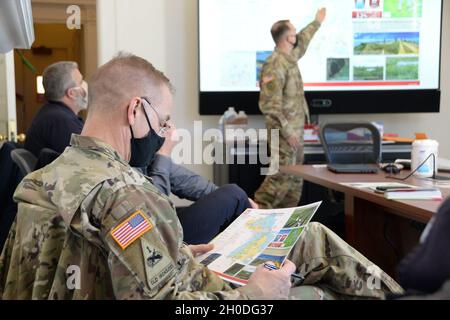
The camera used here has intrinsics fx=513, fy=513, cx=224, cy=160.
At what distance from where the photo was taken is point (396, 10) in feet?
14.8

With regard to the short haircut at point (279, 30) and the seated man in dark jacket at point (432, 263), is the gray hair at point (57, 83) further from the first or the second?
the seated man in dark jacket at point (432, 263)

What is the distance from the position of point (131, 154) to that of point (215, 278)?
36cm

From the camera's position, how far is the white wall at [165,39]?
440 centimetres

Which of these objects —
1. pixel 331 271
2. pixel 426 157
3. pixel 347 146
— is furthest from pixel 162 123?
pixel 347 146

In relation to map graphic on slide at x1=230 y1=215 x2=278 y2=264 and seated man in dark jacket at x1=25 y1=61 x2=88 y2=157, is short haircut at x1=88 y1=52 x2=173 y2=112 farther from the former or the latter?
seated man in dark jacket at x1=25 y1=61 x2=88 y2=157

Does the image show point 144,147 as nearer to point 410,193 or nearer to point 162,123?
point 162,123

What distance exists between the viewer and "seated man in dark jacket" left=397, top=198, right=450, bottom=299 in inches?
16.0

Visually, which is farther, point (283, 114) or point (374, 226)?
point (283, 114)

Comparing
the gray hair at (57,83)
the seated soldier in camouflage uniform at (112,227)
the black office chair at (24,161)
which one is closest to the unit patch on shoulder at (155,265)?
the seated soldier in camouflage uniform at (112,227)

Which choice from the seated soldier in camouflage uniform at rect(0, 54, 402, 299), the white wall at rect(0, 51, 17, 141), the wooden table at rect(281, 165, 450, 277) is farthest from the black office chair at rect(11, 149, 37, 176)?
the wooden table at rect(281, 165, 450, 277)

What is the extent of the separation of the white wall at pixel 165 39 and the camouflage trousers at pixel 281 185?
2.39 ft

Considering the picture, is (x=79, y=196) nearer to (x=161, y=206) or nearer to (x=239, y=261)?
(x=161, y=206)

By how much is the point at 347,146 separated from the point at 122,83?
85.2 inches

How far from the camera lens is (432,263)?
0.41 metres
